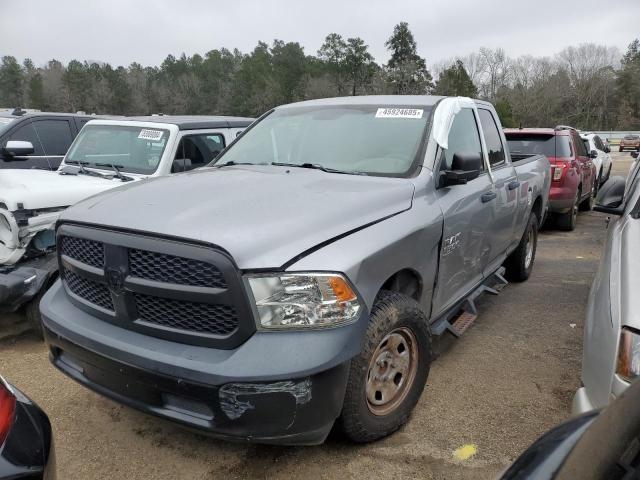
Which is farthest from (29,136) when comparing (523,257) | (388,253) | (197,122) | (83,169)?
(523,257)

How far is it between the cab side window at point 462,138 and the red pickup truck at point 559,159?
14.6ft

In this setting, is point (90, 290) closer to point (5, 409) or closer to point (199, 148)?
point (5, 409)

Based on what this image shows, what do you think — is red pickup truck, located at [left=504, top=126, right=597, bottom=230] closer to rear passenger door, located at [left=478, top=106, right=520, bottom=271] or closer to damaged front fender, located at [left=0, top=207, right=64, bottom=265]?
rear passenger door, located at [left=478, top=106, right=520, bottom=271]

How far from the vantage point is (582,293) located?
214 inches

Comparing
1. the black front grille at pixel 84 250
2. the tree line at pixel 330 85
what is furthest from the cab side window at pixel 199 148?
the tree line at pixel 330 85

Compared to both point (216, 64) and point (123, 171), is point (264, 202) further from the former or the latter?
point (216, 64)

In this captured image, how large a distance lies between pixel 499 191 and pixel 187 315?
116 inches

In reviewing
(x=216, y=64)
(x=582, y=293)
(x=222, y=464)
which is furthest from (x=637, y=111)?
(x=222, y=464)

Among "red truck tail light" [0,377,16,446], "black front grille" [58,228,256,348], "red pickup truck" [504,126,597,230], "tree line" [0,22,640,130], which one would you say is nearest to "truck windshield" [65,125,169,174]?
"black front grille" [58,228,256,348]

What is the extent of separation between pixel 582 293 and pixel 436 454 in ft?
11.8

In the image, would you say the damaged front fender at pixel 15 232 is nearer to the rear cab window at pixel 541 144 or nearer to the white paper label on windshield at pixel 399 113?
the white paper label on windshield at pixel 399 113

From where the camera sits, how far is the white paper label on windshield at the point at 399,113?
3.48 m

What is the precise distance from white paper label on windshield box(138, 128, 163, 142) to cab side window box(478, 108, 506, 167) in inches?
129

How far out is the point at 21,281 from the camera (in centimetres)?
377
